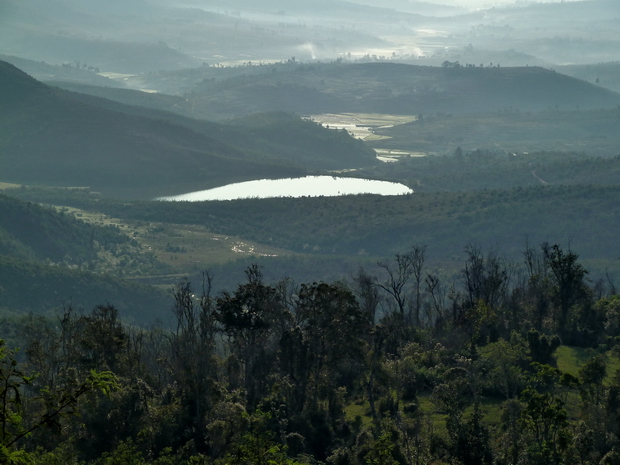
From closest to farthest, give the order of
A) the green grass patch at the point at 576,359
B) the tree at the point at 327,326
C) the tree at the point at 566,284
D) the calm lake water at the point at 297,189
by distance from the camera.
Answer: the tree at the point at 327,326, the green grass patch at the point at 576,359, the tree at the point at 566,284, the calm lake water at the point at 297,189

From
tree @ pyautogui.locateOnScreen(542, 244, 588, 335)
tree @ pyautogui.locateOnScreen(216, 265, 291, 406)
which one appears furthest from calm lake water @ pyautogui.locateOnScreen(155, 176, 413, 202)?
tree @ pyautogui.locateOnScreen(216, 265, 291, 406)

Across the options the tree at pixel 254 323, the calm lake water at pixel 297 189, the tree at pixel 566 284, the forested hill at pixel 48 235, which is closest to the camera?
the tree at pixel 254 323

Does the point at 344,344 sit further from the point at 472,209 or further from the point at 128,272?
the point at 472,209

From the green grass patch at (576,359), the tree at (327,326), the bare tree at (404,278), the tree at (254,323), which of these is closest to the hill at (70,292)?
the bare tree at (404,278)

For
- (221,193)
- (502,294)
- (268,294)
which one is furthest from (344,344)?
(221,193)

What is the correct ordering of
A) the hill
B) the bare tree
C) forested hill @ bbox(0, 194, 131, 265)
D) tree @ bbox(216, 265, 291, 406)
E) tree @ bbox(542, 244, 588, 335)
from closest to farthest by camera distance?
1. tree @ bbox(216, 265, 291, 406)
2. tree @ bbox(542, 244, 588, 335)
3. the bare tree
4. the hill
5. forested hill @ bbox(0, 194, 131, 265)

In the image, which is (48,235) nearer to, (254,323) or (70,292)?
(70,292)

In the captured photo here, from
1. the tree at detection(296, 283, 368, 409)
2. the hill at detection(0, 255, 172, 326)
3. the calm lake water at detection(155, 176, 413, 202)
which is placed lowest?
the hill at detection(0, 255, 172, 326)

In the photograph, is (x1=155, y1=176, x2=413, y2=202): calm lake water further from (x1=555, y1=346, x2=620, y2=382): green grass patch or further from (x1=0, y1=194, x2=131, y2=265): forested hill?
(x1=555, y1=346, x2=620, y2=382): green grass patch

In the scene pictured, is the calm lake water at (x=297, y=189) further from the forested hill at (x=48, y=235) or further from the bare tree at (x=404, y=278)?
the bare tree at (x=404, y=278)
